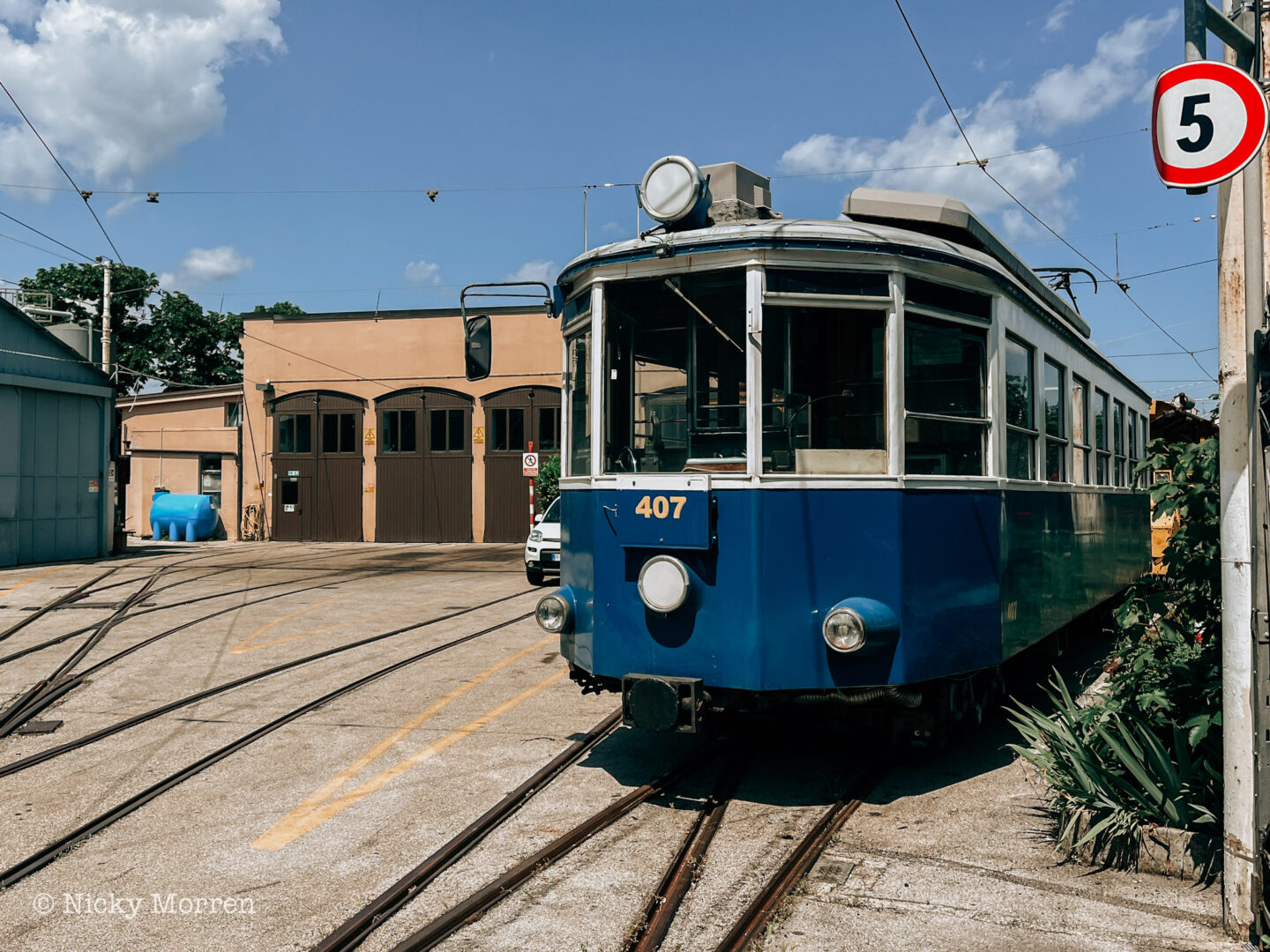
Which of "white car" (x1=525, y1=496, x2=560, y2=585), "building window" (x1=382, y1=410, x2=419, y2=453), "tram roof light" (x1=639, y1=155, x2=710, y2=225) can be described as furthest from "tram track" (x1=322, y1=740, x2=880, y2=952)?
"building window" (x1=382, y1=410, x2=419, y2=453)

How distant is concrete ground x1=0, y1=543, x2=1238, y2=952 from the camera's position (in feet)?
13.4

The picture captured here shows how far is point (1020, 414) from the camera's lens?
21.6 ft

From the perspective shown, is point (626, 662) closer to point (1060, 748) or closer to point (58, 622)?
point (1060, 748)

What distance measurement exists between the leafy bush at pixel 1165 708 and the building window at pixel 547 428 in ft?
87.5

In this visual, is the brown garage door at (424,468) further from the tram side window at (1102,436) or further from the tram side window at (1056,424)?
the tram side window at (1056,424)

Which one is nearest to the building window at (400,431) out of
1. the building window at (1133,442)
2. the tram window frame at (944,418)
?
the building window at (1133,442)

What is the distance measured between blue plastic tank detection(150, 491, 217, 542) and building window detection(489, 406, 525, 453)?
9.50m

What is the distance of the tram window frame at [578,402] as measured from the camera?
19.7 ft

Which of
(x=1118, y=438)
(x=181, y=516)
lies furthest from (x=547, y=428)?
(x=1118, y=438)

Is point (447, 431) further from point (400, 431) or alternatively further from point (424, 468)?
point (400, 431)

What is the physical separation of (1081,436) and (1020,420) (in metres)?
2.24

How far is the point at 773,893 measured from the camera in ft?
14.2

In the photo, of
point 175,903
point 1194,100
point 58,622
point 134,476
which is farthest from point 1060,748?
point 134,476

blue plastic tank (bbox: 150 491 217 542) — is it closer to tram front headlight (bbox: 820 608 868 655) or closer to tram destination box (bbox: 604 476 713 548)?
tram destination box (bbox: 604 476 713 548)
